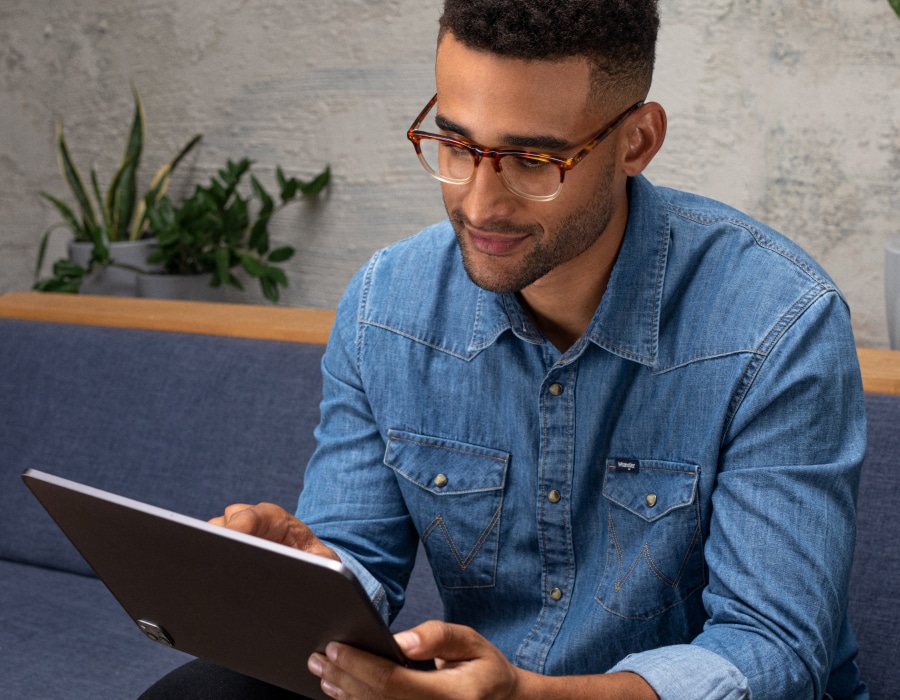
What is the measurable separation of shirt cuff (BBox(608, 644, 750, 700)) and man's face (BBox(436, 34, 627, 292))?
15.0 inches

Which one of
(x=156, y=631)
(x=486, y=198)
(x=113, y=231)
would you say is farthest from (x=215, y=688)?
(x=113, y=231)

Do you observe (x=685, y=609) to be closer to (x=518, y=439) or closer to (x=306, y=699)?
(x=518, y=439)

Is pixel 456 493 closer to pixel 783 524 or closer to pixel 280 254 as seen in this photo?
pixel 783 524

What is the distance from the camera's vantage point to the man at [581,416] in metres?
0.99

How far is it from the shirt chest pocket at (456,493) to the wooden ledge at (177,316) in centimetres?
62

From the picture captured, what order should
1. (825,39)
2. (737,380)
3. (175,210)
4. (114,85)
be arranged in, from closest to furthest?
(737,380) → (825,39) → (175,210) → (114,85)

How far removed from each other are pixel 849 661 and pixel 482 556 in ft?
1.38

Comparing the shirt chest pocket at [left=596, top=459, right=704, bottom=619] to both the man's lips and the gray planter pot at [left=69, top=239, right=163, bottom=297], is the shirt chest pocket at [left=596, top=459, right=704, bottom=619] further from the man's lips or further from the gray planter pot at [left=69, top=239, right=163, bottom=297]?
the gray planter pot at [left=69, top=239, right=163, bottom=297]

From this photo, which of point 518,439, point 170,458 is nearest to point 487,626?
point 518,439

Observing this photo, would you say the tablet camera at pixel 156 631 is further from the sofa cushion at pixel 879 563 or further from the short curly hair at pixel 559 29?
the sofa cushion at pixel 879 563

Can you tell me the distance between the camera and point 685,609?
116 cm

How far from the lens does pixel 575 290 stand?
117cm

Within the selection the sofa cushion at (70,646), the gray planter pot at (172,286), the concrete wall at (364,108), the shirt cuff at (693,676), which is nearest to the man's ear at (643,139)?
the shirt cuff at (693,676)

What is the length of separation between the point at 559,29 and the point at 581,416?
0.41 metres
